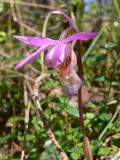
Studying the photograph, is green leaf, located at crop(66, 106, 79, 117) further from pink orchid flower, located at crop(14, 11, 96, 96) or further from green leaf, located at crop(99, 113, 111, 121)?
pink orchid flower, located at crop(14, 11, 96, 96)

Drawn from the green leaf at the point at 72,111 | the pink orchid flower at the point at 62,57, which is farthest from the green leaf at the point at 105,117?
the pink orchid flower at the point at 62,57

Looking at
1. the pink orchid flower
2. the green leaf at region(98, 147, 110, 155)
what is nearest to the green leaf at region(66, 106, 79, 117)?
the green leaf at region(98, 147, 110, 155)

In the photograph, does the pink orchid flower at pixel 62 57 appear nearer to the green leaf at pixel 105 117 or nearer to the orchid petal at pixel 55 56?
the orchid petal at pixel 55 56

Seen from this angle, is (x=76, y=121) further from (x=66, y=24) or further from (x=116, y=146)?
(x=66, y=24)

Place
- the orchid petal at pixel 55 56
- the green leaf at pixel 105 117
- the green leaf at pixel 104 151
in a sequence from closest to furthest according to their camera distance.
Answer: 1. the orchid petal at pixel 55 56
2. the green leaf at pixel 104 151
3. the green leaf at pixel 105 117

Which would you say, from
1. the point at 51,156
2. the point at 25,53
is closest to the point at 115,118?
the point at 51,156

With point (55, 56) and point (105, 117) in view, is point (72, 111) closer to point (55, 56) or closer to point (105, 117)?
point (105, 117)

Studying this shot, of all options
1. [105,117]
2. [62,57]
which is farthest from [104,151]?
[62,57]
